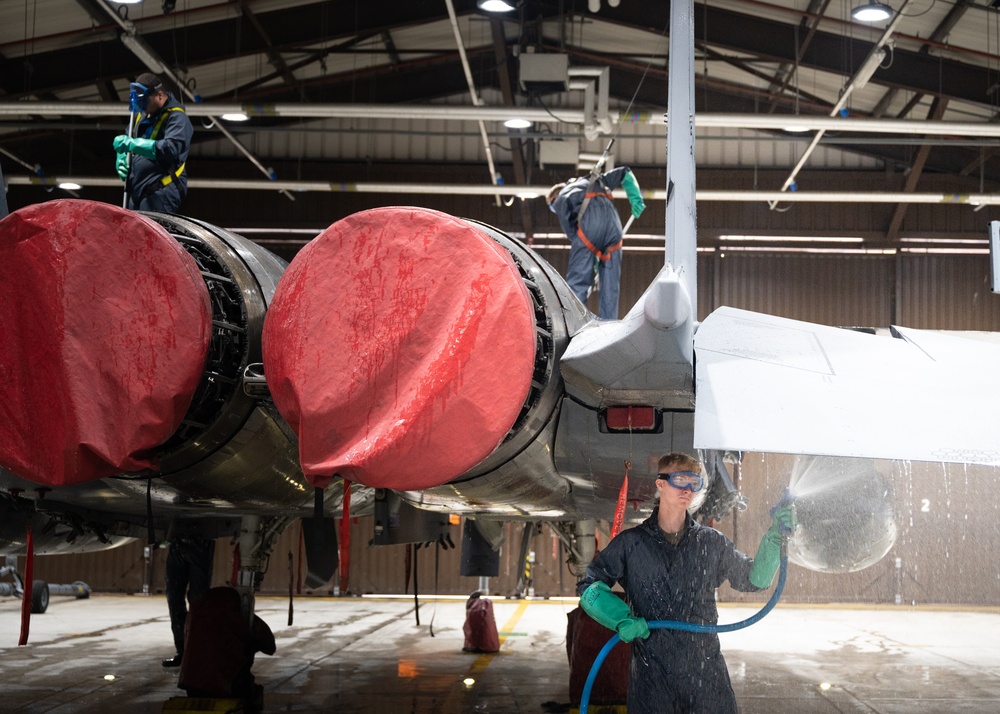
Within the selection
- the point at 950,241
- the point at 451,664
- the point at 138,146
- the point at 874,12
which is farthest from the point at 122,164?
the point at 950,241

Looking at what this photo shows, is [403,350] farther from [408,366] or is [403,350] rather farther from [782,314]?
[782,314]

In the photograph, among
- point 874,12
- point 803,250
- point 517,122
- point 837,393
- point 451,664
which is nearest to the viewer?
point 837,393

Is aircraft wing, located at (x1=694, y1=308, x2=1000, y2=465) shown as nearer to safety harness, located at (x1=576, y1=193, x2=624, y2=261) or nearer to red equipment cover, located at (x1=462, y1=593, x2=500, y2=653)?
safety harness, located at (x1=576, y1=193, x2=624, y2=261)

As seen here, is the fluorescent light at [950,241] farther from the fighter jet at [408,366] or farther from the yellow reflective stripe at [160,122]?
the yellow reflective stripe at [160,122]

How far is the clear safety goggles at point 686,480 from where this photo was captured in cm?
404

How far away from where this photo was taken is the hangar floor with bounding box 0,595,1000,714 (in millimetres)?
7629

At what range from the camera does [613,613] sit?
13.2 ft

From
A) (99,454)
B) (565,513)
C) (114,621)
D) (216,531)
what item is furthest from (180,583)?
(114,621)

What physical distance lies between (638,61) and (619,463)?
14721mm

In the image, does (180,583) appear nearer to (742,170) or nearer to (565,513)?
(565,513)

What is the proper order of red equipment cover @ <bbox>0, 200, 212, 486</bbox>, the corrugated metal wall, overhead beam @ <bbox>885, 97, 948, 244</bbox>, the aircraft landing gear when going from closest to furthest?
red equipment cover @ <bbox>0, 200, 212, 486</bbox> < the aircraft landing gear < overhead beam @ <bbox>885, 97, 948, 244</bbox> < the corrugated metal wall

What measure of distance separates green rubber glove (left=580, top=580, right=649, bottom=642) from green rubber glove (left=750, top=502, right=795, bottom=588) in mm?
536

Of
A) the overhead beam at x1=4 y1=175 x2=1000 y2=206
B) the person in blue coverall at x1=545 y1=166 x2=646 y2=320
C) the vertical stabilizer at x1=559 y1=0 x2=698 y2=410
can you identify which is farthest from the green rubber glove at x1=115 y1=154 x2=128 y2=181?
the overhead beam at x1=4 y1=175 x2=1000 y2=206

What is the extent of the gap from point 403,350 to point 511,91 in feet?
45.3
